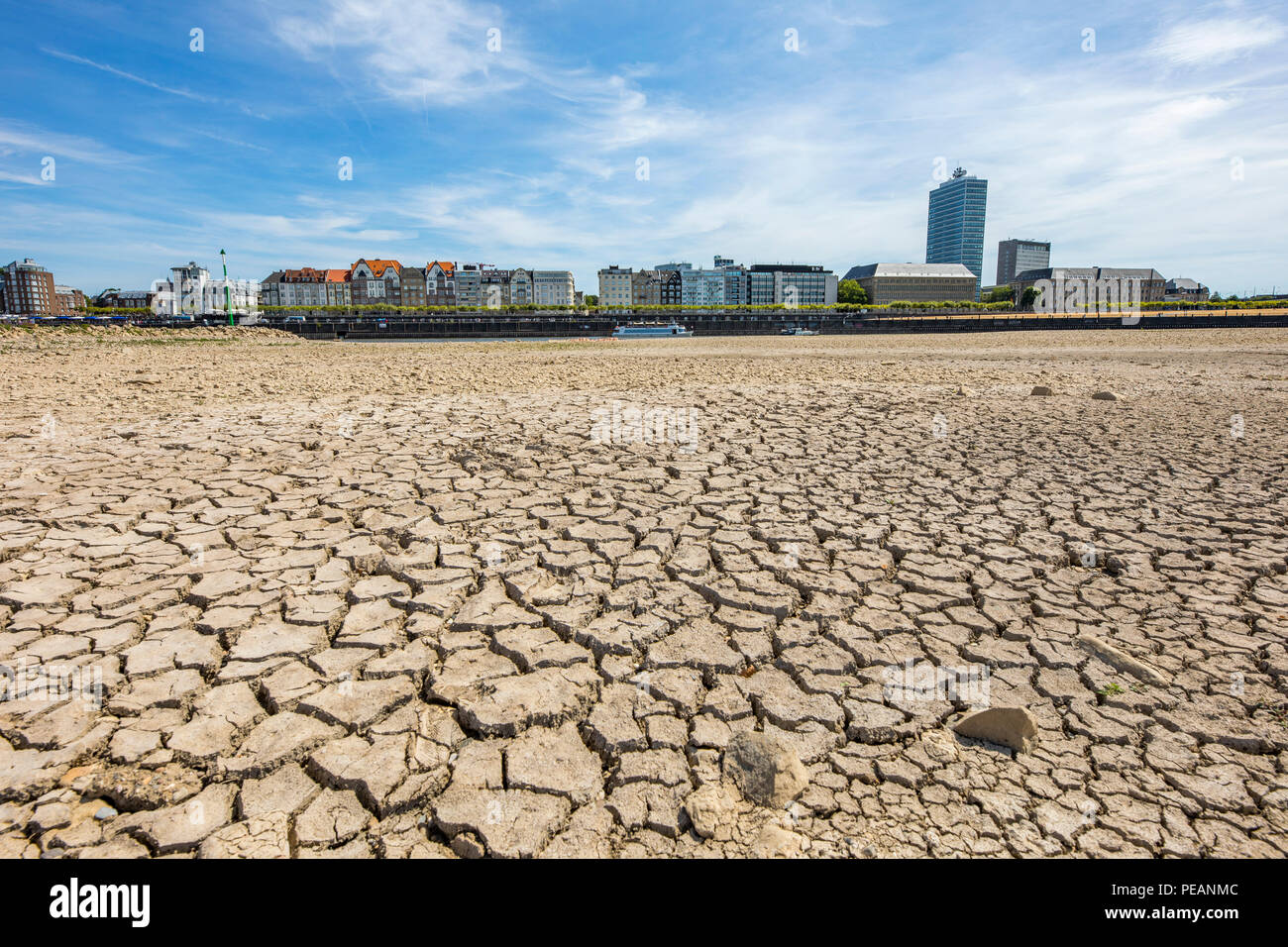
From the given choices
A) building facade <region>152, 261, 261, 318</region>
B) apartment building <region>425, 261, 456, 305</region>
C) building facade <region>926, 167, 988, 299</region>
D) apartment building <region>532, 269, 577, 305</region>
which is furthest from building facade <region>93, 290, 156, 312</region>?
building facade <region>926, 167, 988, 299</region>

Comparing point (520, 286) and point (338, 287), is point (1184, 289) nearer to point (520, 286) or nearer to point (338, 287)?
point (520, 286)

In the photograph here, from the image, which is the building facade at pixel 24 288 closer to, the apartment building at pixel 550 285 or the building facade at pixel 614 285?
the apartment building at pixel 550 285

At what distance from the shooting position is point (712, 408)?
338 inches

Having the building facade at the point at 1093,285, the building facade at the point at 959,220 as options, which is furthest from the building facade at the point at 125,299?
the building facade at the point at 959,220

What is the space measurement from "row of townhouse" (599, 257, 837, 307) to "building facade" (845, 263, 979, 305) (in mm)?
14241

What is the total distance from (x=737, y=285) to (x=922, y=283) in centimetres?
3671

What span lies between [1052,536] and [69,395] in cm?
1181

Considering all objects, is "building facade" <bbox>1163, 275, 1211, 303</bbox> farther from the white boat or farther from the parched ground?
the parched ground

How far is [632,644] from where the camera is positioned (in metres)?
2.82

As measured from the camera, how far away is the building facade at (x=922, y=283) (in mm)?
114000

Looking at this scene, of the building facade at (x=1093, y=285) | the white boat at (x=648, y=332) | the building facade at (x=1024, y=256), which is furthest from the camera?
the building facade at (x=1024, y=256)

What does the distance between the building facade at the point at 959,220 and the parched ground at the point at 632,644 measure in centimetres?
15595

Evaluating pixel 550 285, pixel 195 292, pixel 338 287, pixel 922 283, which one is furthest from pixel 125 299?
pixel 922 283
